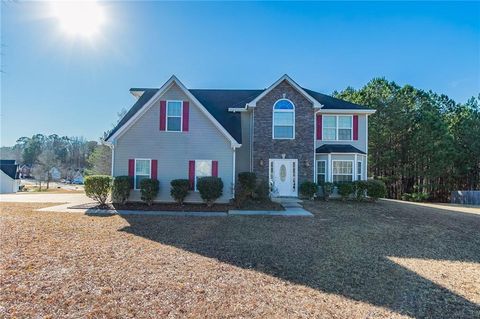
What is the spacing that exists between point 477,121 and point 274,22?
25000 millimetres

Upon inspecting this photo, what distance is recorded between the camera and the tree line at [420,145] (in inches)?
1051

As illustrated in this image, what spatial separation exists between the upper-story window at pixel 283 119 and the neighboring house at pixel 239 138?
58 mm

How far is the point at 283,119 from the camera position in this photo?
16.7 metres

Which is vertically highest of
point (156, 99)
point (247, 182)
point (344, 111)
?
point (344, 111)

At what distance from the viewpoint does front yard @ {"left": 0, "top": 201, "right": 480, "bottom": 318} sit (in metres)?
4.07

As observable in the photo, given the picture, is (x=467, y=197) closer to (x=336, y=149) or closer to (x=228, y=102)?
(x=336, y=149)

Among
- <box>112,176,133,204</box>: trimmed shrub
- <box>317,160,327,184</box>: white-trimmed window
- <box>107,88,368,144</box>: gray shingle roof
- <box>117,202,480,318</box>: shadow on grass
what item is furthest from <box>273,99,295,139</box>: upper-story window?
<box>112,176,133,204</box>: trimmed shrub

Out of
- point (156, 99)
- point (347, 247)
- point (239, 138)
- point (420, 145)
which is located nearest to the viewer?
point (347, 247)

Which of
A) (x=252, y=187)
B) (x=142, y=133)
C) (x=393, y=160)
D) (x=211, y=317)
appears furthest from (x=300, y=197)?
(x=393, y=160)

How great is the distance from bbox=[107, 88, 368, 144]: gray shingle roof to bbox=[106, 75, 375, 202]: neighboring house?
7 cm

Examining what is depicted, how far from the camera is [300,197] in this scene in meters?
16.3

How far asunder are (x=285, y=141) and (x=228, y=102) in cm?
537

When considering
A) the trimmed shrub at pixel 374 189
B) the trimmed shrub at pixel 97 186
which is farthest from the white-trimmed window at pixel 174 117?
the trimmed shrub at pixel 374 189

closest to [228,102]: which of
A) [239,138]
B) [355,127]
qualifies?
[239,138]
